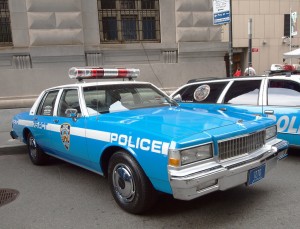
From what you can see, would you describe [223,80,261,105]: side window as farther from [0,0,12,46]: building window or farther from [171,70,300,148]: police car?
[0,0,12,46]: building window

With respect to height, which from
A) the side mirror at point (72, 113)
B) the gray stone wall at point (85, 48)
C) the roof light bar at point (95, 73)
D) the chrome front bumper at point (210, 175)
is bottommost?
the chrome front bumper at point (210, 175)

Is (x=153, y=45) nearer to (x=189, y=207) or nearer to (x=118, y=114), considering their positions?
(x=118, y=114)

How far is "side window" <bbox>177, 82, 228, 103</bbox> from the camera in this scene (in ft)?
20.8

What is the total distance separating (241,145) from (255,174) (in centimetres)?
38

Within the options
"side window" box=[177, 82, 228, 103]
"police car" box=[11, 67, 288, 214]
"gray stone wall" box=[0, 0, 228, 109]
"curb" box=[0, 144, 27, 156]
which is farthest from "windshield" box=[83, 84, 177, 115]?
"gray stone wall" box=[0, 0, 228, 109]

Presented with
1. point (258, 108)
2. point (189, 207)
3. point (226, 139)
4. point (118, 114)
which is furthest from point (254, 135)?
point (258, 108)

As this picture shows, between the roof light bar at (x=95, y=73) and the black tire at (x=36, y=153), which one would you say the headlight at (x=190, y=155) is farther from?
the black tire at (x=36, y=153)

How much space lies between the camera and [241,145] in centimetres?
351

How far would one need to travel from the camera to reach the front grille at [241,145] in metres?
3.35

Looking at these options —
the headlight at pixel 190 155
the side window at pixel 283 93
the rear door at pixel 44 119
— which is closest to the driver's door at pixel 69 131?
the rear door at pixel 44 119

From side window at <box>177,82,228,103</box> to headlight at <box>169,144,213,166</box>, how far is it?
10.5 feet

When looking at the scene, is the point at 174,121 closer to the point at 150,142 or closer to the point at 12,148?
the point at 150,142

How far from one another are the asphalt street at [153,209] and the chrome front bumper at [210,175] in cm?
48

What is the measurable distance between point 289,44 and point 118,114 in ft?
106
